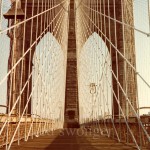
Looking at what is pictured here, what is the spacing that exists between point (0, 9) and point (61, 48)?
9.62m

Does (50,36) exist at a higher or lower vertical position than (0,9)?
higher

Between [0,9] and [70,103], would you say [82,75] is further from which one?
[0,9]

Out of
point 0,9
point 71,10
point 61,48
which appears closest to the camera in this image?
point 0,9

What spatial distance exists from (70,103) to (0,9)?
12354 mm

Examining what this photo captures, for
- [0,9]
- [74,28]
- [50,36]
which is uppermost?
[74,28]

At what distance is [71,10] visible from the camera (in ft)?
46.1

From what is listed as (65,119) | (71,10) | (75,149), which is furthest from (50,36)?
(65,119)

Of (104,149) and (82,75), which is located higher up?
(82,75)

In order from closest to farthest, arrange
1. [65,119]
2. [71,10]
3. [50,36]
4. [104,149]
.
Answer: [104,149]
[50,36]
[71,10]
[65,119]

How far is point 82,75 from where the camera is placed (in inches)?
587

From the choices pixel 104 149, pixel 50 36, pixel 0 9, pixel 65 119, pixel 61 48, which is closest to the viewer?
pixel 0 9

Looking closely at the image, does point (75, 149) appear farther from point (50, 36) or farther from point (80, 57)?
point (80, 57)

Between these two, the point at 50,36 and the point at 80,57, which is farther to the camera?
the point at 80,57

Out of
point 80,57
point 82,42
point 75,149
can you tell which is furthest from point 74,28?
point 75,149
